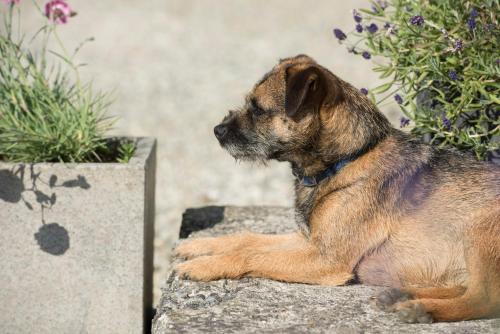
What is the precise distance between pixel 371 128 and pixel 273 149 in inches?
21.2

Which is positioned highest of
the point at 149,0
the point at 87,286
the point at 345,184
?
the point at 149,0

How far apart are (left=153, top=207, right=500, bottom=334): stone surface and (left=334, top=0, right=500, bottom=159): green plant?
118 cm

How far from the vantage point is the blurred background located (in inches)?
356

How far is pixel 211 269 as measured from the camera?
421 cm

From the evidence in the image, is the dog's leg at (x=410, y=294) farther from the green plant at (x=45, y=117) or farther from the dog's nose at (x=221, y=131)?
the green plant at (x=45, y=117)

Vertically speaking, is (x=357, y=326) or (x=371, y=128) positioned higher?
(x=371, y=128)

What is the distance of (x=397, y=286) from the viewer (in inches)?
163

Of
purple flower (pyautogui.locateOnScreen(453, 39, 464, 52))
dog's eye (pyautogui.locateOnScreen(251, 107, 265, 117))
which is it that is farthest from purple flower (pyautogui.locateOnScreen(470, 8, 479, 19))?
dog's eye (pyautogui.locateOnScreen(251, 107, 265, 117))

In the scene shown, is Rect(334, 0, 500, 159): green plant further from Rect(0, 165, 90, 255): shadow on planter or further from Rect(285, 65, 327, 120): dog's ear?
Rect(0, 165, 90, 255): shadow on planter

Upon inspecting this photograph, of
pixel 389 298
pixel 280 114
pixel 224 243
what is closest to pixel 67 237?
pixel 224 243

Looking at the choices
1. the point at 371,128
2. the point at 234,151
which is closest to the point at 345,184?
the point at 371,128

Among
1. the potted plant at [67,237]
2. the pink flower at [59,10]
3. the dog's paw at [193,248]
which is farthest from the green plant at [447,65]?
the pink flower at [59,10]

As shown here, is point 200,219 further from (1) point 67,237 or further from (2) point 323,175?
(2) point 323,175

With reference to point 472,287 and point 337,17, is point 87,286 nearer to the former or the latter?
point 472,287
